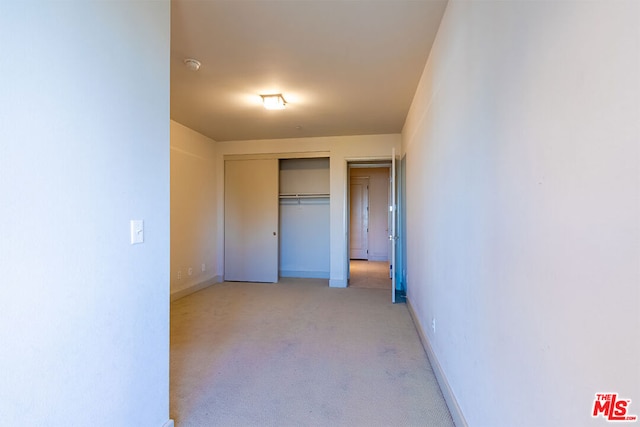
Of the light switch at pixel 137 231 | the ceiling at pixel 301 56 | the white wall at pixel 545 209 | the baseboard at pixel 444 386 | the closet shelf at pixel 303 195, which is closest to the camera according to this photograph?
the white wall at pixel 545 209

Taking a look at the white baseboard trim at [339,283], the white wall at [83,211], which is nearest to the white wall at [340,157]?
the white baseboard trim at [339,283]

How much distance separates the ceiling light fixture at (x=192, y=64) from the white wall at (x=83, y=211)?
978 millimetres

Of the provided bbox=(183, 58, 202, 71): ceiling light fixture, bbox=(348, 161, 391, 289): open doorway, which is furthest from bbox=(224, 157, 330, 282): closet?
bbox=(183, 58, 202, 71): ceiling light fixture

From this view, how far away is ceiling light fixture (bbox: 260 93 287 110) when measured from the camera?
3439 millimetres

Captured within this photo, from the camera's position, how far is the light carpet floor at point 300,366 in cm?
190

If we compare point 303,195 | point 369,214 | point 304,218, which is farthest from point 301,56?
point 369,214

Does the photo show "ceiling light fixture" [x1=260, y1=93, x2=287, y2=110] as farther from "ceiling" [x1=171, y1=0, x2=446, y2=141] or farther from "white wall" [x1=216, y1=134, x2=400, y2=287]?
"white wall" [x1=216, y1=134, x2=400, y2=287]

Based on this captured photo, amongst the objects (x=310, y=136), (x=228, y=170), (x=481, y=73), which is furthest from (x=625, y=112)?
(x=228, y=170)

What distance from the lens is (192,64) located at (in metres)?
2.70

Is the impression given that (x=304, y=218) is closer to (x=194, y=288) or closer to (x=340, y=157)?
(x=340, y=157)

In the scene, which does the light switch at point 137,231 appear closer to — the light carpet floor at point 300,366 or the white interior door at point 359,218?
the light carpet floor at point 300,366

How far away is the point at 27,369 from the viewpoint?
1.01 metres

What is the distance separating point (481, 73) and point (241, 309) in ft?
11.9

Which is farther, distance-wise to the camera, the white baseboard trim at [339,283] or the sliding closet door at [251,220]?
the sliding closet door at [251,220]
